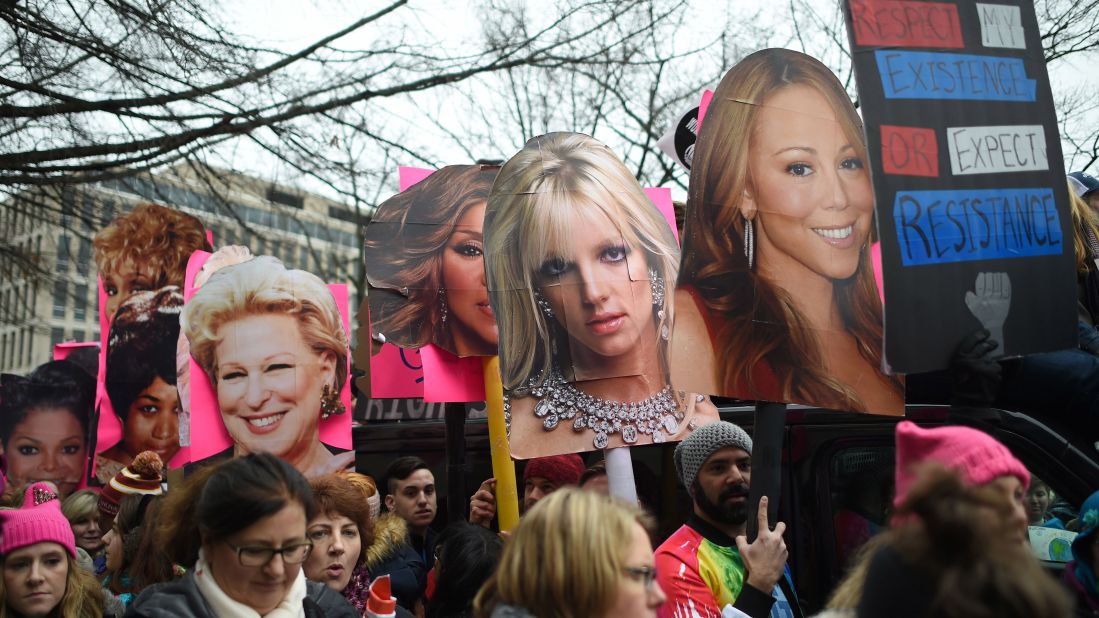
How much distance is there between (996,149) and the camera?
3146mm

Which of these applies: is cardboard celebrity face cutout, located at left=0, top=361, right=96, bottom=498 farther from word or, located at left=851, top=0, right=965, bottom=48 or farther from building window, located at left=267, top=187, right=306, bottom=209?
word or, located at left=851, top=0, right=965, bottom=48

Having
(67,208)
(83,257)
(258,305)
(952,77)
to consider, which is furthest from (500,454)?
(83,257)

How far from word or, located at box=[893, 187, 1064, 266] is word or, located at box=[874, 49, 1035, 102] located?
0.29m

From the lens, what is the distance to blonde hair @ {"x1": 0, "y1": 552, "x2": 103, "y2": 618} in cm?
349

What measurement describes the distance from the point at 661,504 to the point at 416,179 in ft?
6.49

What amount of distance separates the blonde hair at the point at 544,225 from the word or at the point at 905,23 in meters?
1.32

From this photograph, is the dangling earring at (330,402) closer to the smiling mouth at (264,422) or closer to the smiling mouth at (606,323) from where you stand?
the smiling mouth at (264,422)

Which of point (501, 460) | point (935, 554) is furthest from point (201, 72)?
point (935, 554)

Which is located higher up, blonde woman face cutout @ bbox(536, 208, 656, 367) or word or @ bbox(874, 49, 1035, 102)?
word or @ bbox(874, 49, 1035, 102)

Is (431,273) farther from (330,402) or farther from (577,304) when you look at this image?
(577,304)

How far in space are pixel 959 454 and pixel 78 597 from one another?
2.84 meters

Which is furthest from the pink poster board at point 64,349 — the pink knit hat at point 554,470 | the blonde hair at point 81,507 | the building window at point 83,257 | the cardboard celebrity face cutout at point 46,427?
the pink knit hat at point 554,470

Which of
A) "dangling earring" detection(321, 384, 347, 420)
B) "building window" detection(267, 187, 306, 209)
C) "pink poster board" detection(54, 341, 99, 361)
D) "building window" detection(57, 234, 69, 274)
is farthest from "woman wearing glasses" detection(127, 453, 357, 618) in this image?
"building window" detection(57, 234, 69, 274)

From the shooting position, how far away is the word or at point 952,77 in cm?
303
